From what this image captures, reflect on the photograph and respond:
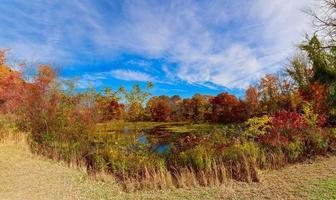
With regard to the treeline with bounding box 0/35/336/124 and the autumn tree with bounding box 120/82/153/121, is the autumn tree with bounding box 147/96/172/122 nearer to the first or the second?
the treeline with bounding box 0/35/336/124

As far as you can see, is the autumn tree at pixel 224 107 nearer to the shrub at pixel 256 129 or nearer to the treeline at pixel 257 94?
the treeline at pixel 257 94

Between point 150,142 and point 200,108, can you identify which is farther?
point 200,108

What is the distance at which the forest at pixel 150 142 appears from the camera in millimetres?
6031

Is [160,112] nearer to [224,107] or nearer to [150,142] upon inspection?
[224,107]

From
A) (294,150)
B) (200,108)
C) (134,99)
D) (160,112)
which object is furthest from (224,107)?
(294,150)

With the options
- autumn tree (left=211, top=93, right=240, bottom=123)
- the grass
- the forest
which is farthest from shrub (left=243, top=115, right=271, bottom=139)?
autumn tree (left=211, top=93, right=240, bottom=123)

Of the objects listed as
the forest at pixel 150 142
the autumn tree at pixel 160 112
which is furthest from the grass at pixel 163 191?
the autumn tree at pixel 160 112

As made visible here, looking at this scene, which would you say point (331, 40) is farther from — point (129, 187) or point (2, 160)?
point (2, 160)

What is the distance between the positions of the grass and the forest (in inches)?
14.4

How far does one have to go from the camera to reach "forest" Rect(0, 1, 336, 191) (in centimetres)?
603

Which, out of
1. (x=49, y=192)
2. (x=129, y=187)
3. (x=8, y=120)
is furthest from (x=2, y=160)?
(x=8, y=120)

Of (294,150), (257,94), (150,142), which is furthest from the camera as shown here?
(257,94)

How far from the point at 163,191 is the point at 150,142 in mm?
8049

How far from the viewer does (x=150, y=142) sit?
13125 millimetres
